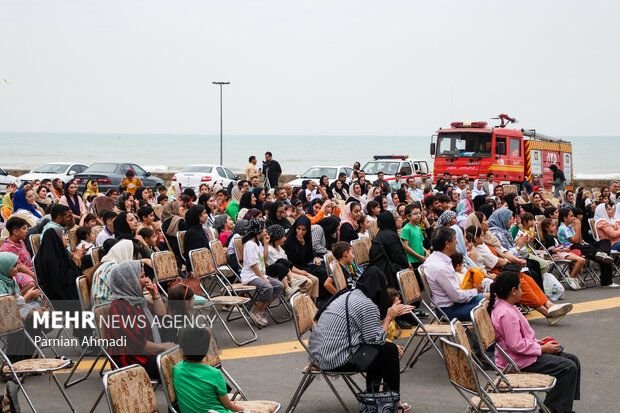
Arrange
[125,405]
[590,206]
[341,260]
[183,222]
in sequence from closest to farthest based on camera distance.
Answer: [125,405]
[341,260]
[183,222]
[590,206]

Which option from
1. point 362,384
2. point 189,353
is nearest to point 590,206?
point 362,384

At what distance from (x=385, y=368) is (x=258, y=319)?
3.52 m

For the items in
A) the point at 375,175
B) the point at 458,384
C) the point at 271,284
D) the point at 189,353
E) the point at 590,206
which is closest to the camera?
the point at 189,353

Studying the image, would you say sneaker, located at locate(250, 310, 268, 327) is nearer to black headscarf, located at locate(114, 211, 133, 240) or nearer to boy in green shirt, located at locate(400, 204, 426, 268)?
black headscarf, located at locate(114, 211, 133, 240)

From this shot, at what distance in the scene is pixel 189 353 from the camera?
15.4 feet

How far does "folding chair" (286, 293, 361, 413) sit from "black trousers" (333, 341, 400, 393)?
14 centimetres

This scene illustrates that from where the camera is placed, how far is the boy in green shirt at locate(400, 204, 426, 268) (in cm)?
980

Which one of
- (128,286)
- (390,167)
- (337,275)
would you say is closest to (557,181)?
(390,167)

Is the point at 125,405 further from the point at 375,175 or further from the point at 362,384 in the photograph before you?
the point at 375,175

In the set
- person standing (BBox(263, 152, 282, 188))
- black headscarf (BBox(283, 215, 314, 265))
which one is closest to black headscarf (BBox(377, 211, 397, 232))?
black headscarf (BBox(283, 215, 314, 265))

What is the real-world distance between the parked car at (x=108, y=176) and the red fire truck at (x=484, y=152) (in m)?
10.7

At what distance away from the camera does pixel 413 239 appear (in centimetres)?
990

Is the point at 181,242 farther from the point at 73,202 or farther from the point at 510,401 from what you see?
the point at 510,401

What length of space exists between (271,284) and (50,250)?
2.76 metres
